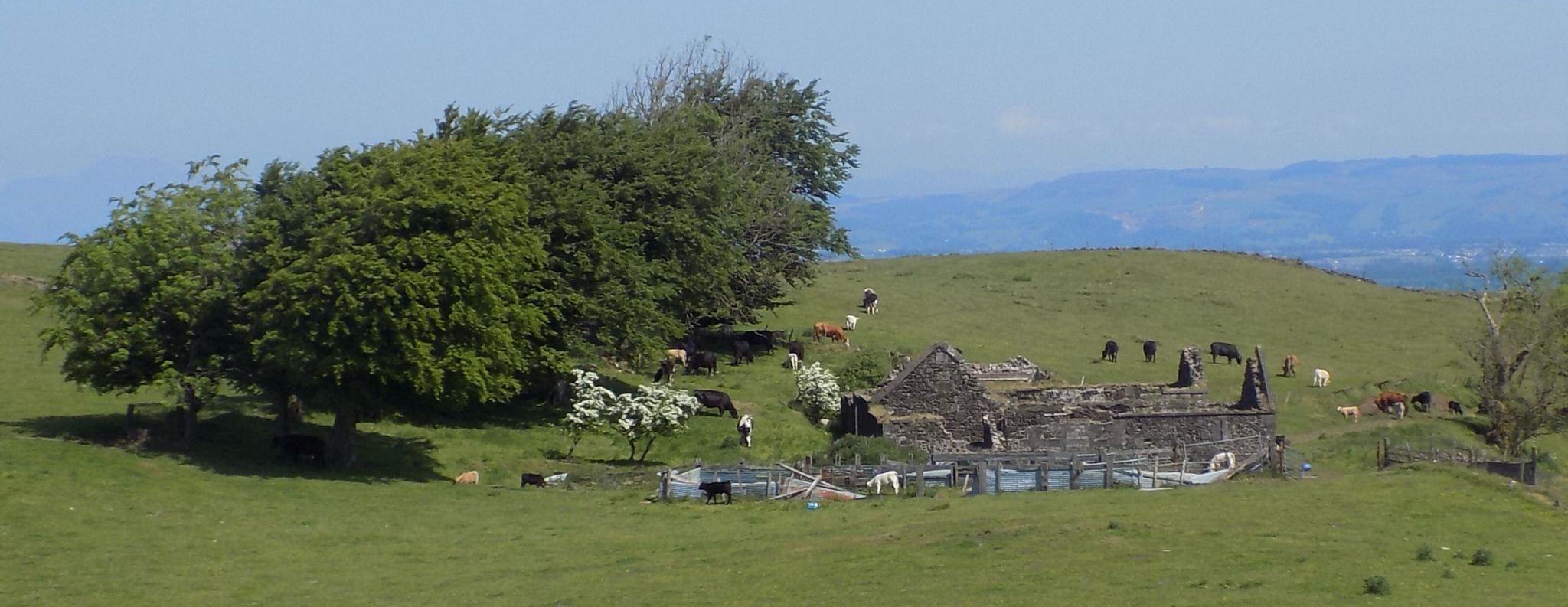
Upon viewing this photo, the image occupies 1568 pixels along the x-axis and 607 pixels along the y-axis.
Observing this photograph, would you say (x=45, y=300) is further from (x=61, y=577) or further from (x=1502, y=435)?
(x=1502, y=435)

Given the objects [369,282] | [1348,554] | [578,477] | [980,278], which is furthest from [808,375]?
[980,278]

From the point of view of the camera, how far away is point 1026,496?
1383 inches

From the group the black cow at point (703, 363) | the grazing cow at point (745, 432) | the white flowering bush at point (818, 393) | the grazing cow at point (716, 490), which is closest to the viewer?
the grazing cow at point (716, 490)

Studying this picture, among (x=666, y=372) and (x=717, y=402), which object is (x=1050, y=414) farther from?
(x=666, y=372)

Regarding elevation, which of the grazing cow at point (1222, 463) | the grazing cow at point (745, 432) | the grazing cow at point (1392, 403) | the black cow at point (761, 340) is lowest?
the grazing cow at point (1222, 463)

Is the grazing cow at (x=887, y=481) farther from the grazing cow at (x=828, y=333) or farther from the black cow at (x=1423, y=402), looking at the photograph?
the black cow at (x=1423, y=402)

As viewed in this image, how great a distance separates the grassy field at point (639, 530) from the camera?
86.0 feet

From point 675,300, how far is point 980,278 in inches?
1651

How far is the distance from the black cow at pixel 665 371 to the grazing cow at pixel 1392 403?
85.7 feet

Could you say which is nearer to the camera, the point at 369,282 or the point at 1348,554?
the point at 1348,554

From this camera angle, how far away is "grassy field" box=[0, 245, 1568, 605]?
26.2 m

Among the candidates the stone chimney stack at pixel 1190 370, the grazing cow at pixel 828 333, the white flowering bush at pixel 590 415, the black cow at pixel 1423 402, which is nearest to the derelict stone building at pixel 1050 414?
the stone chimney stack at pixel 1190 370

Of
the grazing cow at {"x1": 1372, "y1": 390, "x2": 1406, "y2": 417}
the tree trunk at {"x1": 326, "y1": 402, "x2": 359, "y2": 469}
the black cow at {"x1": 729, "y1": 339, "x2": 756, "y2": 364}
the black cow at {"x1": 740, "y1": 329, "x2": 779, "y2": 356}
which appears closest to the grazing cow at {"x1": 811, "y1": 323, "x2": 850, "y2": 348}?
the black cow at {"x1": 740, "y1": 329, "x2": 779, "y2": 356}

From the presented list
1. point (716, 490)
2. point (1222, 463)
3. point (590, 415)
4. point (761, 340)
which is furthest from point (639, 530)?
point (761, 340)
